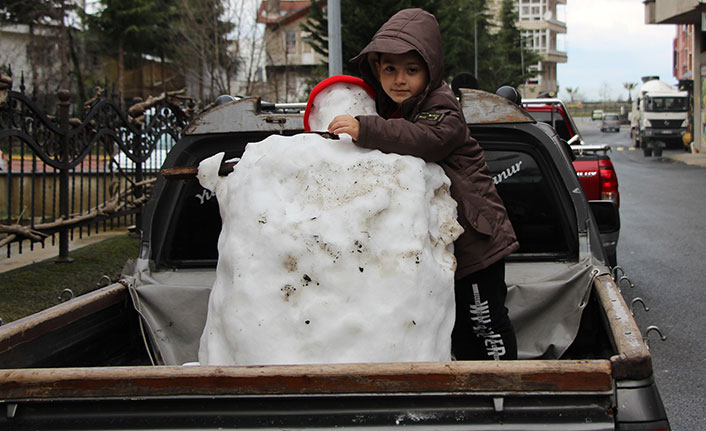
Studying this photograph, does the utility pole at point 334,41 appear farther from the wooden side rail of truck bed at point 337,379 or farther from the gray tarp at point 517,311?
the wooden side rail of truck bed at point 337,379

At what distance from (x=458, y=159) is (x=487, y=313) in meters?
0.60

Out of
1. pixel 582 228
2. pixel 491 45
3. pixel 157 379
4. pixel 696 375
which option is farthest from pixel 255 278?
pixel 491 45

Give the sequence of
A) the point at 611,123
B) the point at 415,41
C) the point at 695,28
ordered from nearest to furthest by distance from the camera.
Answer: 1. the point at 415,41
2. the point at 695,28
3. the point at 611,123

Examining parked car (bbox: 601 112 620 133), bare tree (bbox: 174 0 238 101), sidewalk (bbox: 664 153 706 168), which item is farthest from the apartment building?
bare tree (bbox: 174 0 238 101)

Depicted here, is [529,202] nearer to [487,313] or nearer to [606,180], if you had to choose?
[487,313]

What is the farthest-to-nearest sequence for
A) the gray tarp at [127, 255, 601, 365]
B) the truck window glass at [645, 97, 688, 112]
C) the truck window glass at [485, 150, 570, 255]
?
1. the truck window glass at [645, 97, 688, 112]
2. the truck window glass at [485, 150, 570, 255]
3. the gray tarp at [127, 255, 601, 365]

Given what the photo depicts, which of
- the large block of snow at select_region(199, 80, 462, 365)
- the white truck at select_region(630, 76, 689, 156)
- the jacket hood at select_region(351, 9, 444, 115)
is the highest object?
the white truck at select_region(630, 76, 689, 156)

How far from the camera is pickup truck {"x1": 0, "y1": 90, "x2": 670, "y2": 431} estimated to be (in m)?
1.97

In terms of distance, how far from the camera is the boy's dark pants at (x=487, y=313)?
281 centimetres

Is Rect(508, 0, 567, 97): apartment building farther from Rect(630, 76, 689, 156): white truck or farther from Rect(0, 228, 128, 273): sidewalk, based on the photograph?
Rect(0, 228, 128, 273): sidewalk

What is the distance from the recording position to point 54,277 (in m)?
7.24

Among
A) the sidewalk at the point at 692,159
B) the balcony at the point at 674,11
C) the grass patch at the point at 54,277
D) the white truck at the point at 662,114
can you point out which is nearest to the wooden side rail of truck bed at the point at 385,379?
the grass patch at the point at 54,277

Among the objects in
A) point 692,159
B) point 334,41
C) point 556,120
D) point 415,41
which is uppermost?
point 334,41

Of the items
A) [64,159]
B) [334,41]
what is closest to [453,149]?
[64,159]
